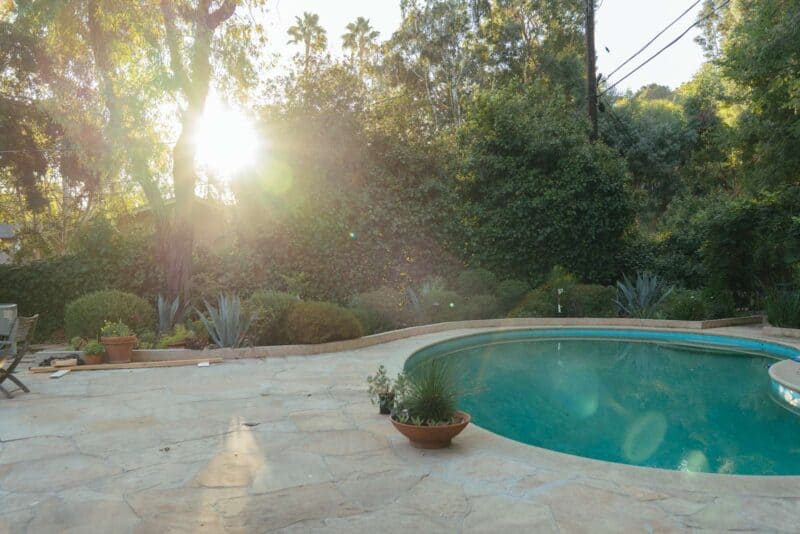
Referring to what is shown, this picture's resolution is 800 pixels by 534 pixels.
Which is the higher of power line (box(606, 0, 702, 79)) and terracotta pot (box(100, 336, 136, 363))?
power line (box(606, 0, 702, 79))

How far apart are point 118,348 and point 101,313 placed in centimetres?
116

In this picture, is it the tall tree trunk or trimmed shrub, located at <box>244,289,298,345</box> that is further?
the tall tree trunk

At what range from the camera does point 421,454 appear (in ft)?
14.5

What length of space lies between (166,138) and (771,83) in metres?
15.2

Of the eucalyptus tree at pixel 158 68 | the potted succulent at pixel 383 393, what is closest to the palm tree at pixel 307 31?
the eucalyptus tree at pixel 158 68

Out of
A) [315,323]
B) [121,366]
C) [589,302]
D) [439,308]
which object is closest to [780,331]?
[589,302]

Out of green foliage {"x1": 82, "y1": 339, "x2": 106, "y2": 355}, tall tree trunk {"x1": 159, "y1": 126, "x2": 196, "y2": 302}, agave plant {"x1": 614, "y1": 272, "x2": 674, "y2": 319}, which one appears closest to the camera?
green foliage {"x1": 82, "y1": 339, "x2": 106, "y2": 355}

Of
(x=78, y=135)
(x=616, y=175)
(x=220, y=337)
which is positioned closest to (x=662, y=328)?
(x=616, y=175)

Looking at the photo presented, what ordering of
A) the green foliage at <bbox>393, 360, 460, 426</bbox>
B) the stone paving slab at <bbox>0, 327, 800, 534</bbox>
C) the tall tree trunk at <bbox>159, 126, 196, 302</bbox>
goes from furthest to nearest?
1. the tall tree trunk at <bbox>159, 126, 196, 302</bbox>
2. the green foliage at <bbox>393, 360, 460, 426</bbox>
3. the stone paving slab at <bbox>0, 327, 800, 534</bbox>

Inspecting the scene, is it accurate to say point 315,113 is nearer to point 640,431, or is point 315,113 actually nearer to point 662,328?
point 662,328

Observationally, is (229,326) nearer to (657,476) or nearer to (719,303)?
(657,476)

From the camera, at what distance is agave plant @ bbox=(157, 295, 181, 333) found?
1097cm

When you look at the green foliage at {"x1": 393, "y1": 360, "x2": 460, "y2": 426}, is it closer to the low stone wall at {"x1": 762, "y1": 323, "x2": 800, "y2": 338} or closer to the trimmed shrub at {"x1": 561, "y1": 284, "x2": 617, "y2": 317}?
the low stone wall at {"x1": 762, "y1": 323, "x2": 800, "y2": 338}

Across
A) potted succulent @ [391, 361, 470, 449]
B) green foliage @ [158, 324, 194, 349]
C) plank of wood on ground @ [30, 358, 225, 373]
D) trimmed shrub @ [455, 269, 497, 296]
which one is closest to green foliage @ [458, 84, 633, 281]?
trimmed shrub @ [455, 269, 497, 296]
